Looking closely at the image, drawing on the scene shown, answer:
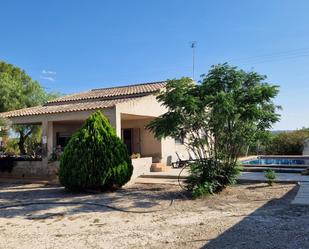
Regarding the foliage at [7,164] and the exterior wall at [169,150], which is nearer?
the foliage at [7,164]

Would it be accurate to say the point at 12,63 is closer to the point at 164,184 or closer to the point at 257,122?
the point at 164,184

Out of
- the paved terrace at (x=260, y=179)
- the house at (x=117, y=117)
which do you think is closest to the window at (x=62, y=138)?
the house at (x=117, y=117)

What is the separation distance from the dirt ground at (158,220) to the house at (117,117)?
4.96 m

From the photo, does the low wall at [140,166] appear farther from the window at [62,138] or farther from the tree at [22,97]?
the tree at [22,97]

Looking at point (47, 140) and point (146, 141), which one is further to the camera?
point (146, 141)

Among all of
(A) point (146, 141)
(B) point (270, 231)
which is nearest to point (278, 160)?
(A) point (146, 141)

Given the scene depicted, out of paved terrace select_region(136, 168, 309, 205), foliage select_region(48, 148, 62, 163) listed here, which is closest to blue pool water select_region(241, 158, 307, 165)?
paved terrace select_region(136, 168, 309, 205)

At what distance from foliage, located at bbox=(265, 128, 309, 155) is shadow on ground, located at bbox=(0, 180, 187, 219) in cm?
1797

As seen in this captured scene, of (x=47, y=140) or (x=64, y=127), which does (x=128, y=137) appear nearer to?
(x=64, y=127)

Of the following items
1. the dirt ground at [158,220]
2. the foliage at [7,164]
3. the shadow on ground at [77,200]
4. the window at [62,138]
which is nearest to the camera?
the dirt ground at [158,220]

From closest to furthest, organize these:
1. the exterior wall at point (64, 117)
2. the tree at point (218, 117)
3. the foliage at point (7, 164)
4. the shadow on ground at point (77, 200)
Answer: the shadow on ground at point (77, 200), the tree at point (218, 117), the exterior wall at point (64, 117), the foliage at point (7, 164)

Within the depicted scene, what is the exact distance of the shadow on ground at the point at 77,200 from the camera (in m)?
9.94

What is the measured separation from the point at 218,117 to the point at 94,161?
15.7ft

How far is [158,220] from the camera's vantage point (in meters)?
8.47
